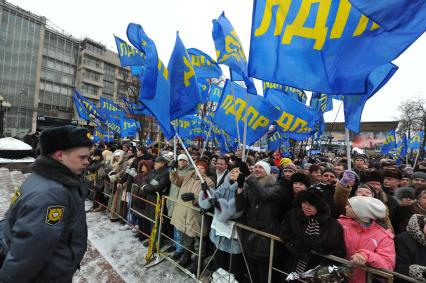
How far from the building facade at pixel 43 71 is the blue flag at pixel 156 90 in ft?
97.0

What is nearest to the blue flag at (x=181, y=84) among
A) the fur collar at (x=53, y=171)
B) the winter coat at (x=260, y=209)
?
the winter coat at (x=260, y=209)

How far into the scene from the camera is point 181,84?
4.48m

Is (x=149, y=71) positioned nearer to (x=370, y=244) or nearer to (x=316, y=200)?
(x=316, y=200)

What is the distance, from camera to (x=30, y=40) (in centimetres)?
4147

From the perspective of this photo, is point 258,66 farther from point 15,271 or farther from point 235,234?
point 15,271

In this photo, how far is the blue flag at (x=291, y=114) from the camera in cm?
685

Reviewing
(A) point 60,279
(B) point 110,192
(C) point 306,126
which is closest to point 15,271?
(A) point 60,279

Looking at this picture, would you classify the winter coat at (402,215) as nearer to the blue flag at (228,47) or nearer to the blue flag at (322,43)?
the blue flag at (322,43)

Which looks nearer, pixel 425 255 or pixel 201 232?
pixel 425 255

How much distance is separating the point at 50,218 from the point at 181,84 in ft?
10.6

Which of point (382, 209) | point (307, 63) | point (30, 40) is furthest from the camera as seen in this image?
point (30, 40)

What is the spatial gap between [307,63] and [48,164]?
2872 millimetres

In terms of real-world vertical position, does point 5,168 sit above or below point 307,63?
below

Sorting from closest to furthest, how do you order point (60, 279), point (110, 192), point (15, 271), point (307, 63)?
point (15, 271)
point (60, 279)
point (307, 63)
point (110, 192)
